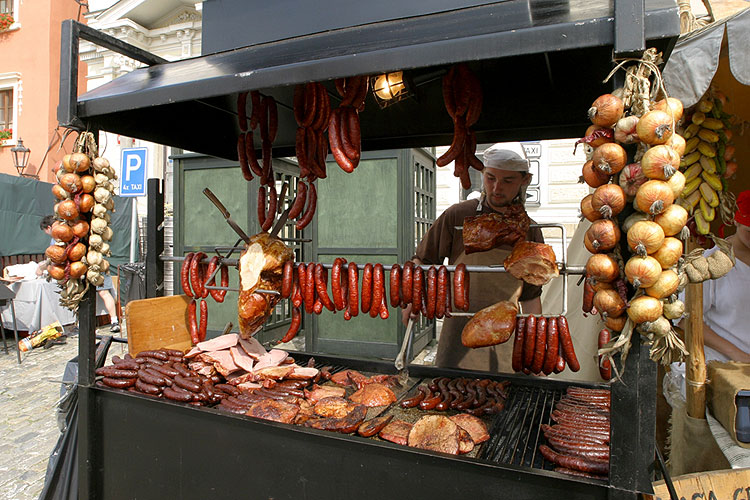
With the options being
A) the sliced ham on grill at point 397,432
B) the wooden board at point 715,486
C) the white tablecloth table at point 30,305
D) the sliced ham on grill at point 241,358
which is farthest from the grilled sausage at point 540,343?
the white tablecloth table at point 30,305

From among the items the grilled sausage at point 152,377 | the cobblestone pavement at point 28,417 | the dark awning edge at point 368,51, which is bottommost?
the cobblestone pavement at point 28,417

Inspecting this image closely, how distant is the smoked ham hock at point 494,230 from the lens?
2.98 meters

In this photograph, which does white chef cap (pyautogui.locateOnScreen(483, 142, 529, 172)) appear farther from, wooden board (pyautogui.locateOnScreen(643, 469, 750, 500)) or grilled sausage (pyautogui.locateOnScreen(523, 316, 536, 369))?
wooden board (pyautogui.locateOnScreen(643, 469, 750, 500))

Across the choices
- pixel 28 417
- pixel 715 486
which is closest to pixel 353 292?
pixel 715 486

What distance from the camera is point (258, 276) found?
2.91 meters

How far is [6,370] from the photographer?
720 centimetres

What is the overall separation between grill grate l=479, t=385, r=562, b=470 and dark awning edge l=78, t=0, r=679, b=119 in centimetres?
170

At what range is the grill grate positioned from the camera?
84.8 inches

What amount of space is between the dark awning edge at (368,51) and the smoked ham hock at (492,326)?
4.94 feet

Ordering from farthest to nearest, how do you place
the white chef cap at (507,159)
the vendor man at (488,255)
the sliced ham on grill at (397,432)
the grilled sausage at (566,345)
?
1. the vendor man at (488,255)
2. the white chef cap at (507,159)
3. the grilled sausage at (566,345)
4. the sliced ham on grill at (397,432)

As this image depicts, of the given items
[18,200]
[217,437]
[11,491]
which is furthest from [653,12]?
[18,200]

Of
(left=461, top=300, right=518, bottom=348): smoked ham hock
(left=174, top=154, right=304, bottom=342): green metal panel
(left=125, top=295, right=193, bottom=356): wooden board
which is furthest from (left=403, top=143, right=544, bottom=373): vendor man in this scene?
(left=174, top=154, right=304, bottom=342): green metal panel

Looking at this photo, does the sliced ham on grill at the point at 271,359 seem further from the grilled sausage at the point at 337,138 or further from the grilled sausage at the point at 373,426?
the grilled sausage at the point at 337,138

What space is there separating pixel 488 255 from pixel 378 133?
54.4 inches
